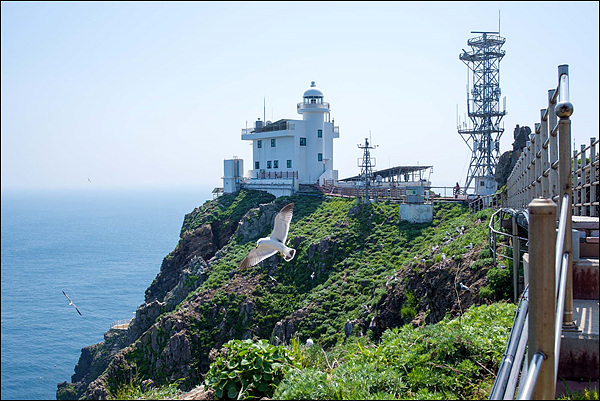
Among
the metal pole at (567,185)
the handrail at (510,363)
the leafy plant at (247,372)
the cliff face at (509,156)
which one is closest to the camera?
the handrail at (510,363)

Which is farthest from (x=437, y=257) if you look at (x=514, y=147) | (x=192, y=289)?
(x=514, y=147)

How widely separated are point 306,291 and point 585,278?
22.5 metres

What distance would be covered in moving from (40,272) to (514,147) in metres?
77.8

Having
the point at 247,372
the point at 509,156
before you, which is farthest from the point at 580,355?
the point at 509,156

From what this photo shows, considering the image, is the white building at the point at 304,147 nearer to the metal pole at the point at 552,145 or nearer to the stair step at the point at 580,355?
the metal pole at the point at 552,145

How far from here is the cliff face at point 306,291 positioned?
17000 mm

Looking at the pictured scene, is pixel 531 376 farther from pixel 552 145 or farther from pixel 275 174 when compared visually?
pixel 275 174

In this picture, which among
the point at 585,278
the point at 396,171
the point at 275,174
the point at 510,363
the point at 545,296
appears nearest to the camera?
the point at 545,296

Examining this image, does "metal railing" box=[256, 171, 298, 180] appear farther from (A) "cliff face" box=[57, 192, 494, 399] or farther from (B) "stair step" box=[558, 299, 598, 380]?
(B) "stair step" box=[558, 299, 598, 380]

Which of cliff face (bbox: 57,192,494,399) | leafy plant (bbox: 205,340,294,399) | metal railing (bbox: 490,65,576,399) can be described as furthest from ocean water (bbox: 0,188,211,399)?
metal railing (bbox: 490,65,576,399)

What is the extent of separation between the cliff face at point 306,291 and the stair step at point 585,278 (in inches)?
265

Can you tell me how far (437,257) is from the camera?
16656 mm

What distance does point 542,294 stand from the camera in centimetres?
321

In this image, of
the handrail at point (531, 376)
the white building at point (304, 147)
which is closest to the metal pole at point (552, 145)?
the handrail at point (531, 376)
